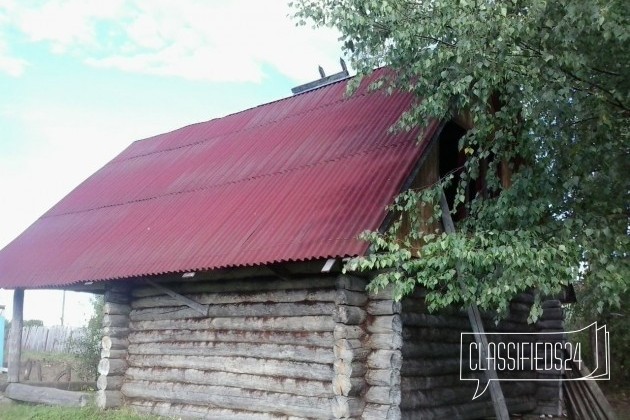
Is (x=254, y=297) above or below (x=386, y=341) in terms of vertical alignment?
above

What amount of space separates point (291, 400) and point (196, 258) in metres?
2.52

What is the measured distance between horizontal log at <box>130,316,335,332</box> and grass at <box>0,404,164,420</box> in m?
1.52

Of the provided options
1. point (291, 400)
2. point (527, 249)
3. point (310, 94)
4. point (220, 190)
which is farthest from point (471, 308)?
point (310, 94)

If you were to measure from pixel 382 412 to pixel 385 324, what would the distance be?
3.62ft

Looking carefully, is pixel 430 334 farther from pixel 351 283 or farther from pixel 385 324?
pixel 351 283

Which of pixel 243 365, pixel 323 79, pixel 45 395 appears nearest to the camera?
pixel 243 365

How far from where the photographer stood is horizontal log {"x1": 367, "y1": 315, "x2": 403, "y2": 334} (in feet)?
26.7

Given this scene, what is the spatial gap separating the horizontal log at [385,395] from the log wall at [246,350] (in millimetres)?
221

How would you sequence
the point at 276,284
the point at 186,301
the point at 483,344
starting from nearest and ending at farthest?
the point at 483,344 → the point at 276,284 → the point at 186,301

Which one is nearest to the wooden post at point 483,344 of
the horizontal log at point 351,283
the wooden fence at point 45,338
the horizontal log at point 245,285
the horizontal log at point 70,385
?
the horizontal log at point 351,283

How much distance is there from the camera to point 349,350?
26.2ft

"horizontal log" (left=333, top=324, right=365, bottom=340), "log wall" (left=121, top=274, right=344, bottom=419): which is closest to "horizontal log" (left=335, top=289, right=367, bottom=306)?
"log wall" (left=121, top=274, right=344, bottom=419)

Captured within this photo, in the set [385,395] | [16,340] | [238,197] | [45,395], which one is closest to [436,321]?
[385,395]

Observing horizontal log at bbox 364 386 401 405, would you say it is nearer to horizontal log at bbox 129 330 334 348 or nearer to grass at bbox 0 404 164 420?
horizontal log at bbox 129 330 334 348
